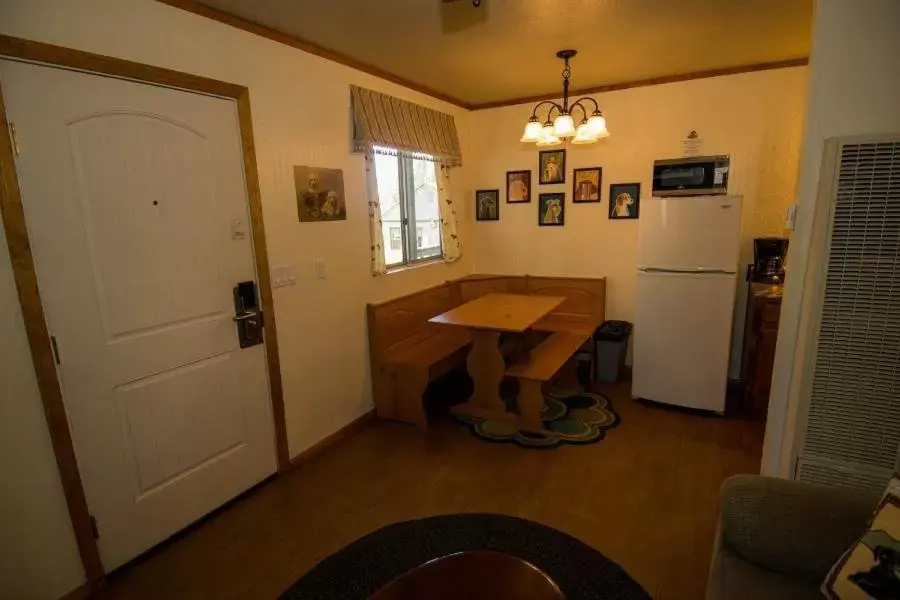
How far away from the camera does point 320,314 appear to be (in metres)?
2.88

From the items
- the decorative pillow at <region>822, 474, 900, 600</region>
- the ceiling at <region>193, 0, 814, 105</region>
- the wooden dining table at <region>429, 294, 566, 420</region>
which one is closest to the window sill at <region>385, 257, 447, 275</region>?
the wooden dining table at <region>429, 294, 566, 420</region>

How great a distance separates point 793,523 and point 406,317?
2650 millimetres

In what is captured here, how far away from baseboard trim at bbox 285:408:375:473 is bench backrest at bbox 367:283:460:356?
1.60 feet

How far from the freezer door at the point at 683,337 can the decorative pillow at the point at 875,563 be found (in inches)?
82.4

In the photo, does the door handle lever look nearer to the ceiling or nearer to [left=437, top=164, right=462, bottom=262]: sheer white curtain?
the ceiling

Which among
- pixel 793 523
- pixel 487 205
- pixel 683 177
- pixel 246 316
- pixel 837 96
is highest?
pixel 837 96

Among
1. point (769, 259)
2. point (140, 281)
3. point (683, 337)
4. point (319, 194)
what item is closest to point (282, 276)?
point (319, 194)

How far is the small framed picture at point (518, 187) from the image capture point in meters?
4.25

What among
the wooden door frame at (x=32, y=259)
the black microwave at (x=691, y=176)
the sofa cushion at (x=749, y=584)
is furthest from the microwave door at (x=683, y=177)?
the wooden door frame at (x=32, y=259)

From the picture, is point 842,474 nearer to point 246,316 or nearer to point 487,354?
point 487,354

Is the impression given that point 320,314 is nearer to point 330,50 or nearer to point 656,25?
point 330,50

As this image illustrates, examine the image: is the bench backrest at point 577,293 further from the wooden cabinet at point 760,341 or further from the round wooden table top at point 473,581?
the round wooden table top at point 473,581

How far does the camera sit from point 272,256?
8.32 feet

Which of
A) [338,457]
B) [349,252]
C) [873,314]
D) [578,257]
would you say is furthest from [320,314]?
[873,314]
